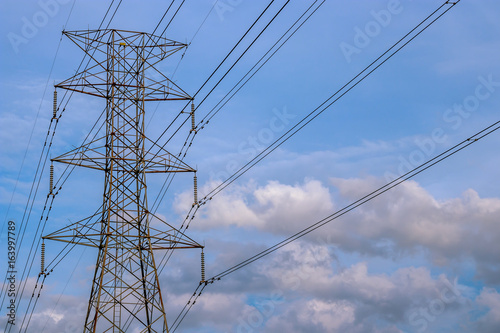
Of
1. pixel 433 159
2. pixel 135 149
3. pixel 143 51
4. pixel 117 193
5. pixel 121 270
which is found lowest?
pixel 433 159

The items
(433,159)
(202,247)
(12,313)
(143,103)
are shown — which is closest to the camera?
(433,159)

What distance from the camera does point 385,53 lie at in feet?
84.1

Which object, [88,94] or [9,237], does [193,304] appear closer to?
[88,94]

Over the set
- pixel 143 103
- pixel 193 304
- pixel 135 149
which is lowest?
pixel 193 304

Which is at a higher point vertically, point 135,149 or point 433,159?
point 135,149

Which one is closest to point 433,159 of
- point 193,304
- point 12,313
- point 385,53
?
point 385,53

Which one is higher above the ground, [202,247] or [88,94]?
[88,94]

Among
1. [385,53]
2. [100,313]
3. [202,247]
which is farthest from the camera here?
[202,247]

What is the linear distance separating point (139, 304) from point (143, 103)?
1218 cm

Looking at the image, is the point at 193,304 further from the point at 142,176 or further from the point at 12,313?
the point at 12,313

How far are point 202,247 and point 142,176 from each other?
17.3 feet

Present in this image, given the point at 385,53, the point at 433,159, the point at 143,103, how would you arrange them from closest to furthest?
1. the point at 433,159
2. the point at 385,53
3. the point at 143,103

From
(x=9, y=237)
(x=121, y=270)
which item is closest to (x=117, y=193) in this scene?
(x=121, y=270)

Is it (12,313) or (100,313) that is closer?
(100,313)
